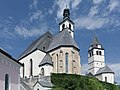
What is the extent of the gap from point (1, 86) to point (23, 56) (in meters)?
51.6

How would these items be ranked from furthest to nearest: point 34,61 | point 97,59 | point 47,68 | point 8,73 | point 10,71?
point 97,59
point 34,61
point 47,68
point 10,71
point 8,73

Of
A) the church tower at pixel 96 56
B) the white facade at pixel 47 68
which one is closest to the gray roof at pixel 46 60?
the white facade at pixel 47 68

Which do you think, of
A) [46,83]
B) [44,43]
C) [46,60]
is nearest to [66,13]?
[44,43]

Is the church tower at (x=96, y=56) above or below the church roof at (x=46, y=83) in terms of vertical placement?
above

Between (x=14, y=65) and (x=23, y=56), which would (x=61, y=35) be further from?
(x=14, y=65)

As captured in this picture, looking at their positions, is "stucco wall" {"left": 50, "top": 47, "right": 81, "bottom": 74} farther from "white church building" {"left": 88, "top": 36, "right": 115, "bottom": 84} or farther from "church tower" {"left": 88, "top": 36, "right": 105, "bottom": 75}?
"church tower" {"left": 88, "top": 36, "right": 105, "bottom": 75}

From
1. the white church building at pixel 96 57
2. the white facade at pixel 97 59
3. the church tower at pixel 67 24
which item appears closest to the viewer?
the church tower at pixel 67 24

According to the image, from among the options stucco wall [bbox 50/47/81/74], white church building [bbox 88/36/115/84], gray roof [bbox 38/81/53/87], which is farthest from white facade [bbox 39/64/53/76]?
white church building [bbox 88/36/115/84]

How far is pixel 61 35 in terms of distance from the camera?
66562 millimetres

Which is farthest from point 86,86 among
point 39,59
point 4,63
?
point 4,63

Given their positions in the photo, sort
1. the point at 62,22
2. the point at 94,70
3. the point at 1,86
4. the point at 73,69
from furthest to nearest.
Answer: the point at 94,70
the point at 62,22
the point at 73,69
the point at 1,86

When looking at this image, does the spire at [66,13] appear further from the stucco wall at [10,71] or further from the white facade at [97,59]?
the stucco wall at [10,71]

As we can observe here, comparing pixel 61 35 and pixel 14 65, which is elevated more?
pixel 61 35

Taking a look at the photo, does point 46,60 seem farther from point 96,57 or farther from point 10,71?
point 10,71
